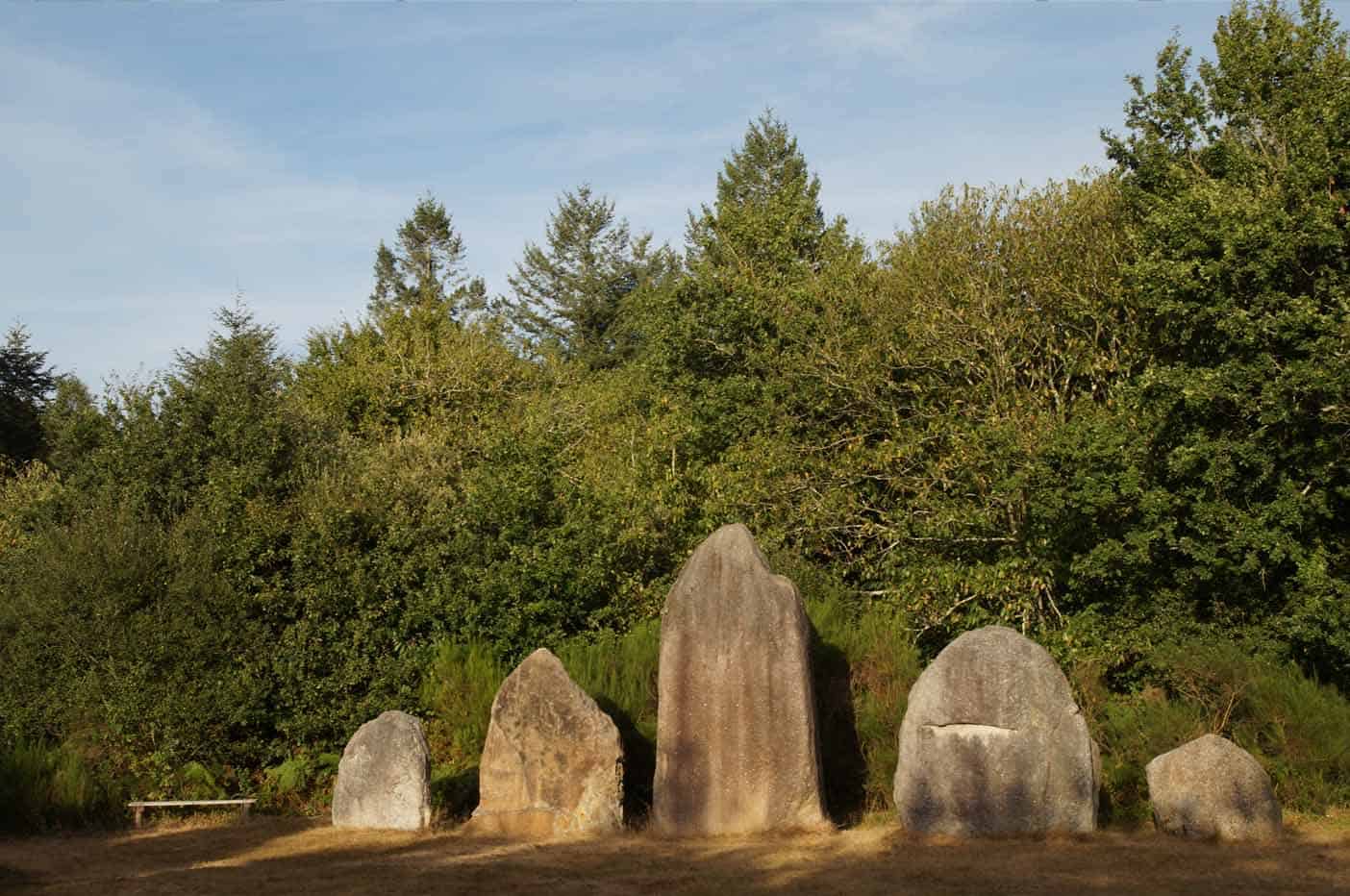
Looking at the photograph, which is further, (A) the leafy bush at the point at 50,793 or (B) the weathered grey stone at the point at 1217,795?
(A) the leafy bush at the point at 50,793

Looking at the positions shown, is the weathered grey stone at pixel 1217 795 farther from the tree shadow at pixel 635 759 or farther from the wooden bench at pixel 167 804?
the wooden bench at pixel 167 804

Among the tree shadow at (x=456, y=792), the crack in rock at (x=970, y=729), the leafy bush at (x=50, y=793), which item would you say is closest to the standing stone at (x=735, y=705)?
the crack in rock at (x=970, y=729)

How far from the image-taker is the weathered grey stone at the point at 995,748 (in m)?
12.3

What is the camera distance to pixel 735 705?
1337 cm

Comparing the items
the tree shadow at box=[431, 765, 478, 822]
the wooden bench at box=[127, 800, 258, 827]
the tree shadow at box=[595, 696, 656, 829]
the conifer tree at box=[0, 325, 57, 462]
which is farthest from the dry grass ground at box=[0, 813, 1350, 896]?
the conifer tree at box=[0, 325, 57, 462]

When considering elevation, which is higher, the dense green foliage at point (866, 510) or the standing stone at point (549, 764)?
the dense green foliage at point (866, 510)

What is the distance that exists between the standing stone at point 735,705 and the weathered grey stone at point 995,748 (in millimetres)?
1144

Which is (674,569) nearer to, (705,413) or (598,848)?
(705,413)

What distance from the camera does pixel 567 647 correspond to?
17.7 metres

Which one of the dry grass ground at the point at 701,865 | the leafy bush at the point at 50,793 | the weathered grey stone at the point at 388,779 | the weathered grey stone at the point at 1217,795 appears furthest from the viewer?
the leafy bush at the point at 50,793

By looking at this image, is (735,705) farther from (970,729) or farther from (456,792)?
(456,792)

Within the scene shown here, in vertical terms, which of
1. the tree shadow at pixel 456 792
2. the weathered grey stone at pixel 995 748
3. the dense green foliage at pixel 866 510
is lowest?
the tree shadow at pixel 456 792

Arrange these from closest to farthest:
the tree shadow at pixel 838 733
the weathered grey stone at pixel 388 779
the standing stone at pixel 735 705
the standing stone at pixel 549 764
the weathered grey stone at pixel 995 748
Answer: the weathered grey stone at pixel 995 748 < the standing stone at pixel 735 705 < the standing stone at pixel 549 764 < the weathered grey stone at pixel 388 779 < the tree shadow at pixel 838 733

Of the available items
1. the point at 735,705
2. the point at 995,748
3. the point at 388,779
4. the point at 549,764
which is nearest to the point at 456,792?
the point at 388,779
